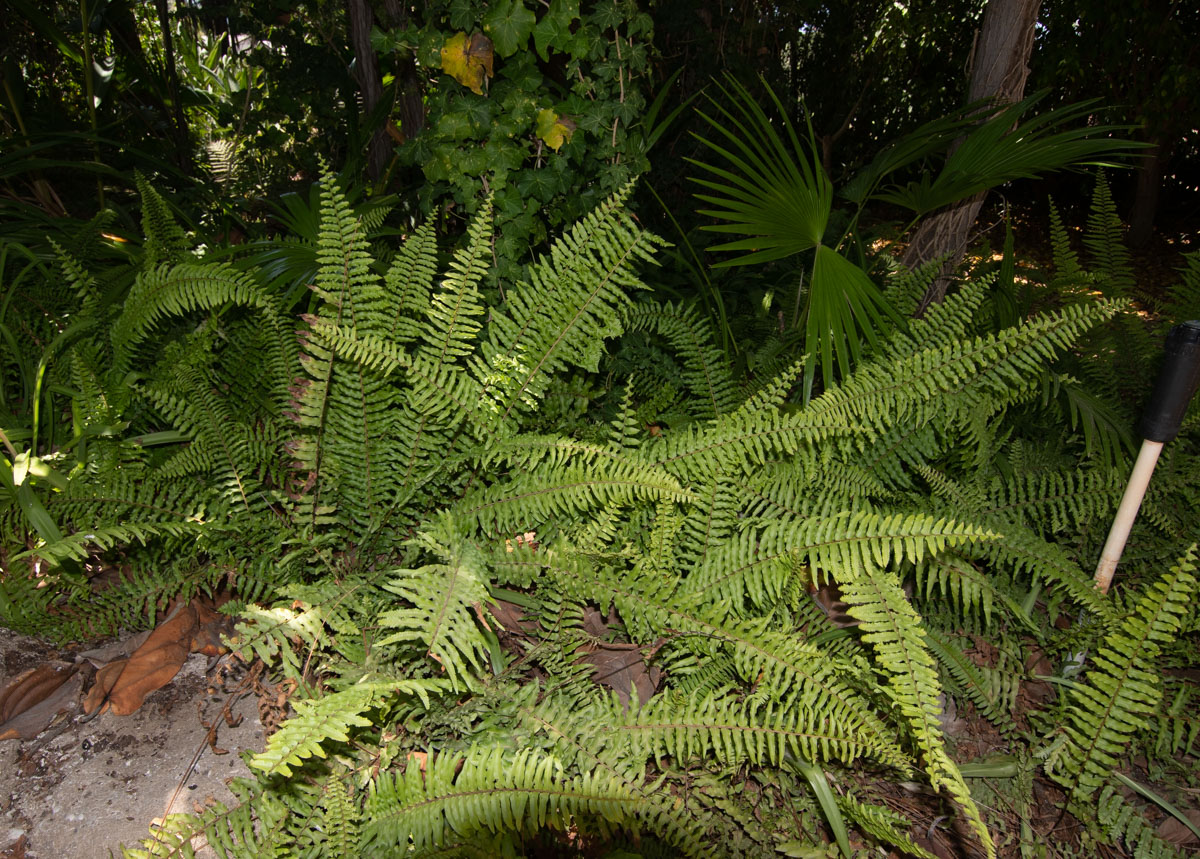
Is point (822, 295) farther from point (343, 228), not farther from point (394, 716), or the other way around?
point (394, 716)

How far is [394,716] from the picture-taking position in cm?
166

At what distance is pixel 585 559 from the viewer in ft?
5.73

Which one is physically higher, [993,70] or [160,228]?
[993,70]

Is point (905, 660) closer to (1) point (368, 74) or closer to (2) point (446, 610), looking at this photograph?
(2) point (446, 610)

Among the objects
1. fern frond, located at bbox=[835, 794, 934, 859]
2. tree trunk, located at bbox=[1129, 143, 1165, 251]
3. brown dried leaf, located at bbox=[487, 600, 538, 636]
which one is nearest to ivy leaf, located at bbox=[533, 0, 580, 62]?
brown dried leaf, located at bbox=[487, 600, 538, 636]

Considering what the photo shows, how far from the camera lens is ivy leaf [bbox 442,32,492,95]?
210cm

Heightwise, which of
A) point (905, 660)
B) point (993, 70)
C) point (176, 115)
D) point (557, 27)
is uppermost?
point (993, 70)

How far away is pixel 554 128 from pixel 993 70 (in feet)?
5.22

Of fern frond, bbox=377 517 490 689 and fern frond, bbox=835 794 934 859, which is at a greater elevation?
fern frond, bbox=377 517 490 689

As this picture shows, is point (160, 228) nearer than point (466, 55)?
No

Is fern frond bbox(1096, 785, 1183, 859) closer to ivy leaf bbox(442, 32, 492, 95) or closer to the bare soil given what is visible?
the bare soil

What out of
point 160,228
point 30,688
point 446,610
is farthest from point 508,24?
point 30,688

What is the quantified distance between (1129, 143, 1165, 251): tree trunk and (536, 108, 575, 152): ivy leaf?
5047mm

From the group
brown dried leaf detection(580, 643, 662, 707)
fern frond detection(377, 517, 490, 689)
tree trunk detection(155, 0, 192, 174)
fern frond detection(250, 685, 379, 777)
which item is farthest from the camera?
tree trunk detection(155, 0, 192, 174)
